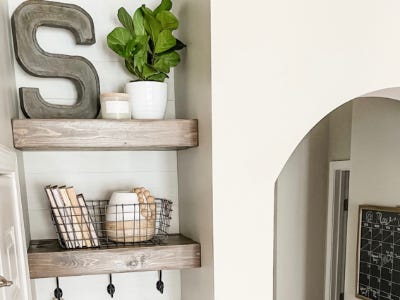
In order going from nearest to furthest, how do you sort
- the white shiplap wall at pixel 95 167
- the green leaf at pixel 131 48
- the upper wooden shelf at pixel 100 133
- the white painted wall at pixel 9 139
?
the white painted wall at pixel 9 139 < the upper wooden shelf at pixel 100 133 < the green leaf at pixel 131 48 < the white shiplap wall at pixel 95 167

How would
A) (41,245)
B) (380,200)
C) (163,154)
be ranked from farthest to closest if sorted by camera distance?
(380,200) < (163,154) < (41,245)

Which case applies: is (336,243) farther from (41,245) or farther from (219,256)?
(41,245)

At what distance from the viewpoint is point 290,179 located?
3.11m

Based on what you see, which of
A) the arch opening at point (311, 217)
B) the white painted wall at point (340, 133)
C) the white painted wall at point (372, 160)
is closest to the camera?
the white painted wall at point (372, 160)

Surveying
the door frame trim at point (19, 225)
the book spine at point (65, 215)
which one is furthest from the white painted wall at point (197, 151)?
the door frame trim at point (19, 225)

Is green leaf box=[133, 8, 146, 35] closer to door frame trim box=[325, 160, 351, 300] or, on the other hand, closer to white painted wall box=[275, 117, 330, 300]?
white painted wall box=[275, 117, 330, 300]

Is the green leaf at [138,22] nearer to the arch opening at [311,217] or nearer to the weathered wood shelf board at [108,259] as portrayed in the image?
the weathered wood shelf board at [108,259]

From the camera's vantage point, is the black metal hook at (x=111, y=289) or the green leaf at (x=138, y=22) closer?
the green leaf at (x=138, y=22)

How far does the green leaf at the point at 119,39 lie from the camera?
136cm

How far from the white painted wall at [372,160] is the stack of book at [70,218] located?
1.85 meters

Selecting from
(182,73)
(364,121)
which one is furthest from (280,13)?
(364,121)

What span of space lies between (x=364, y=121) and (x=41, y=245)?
6.94 feet

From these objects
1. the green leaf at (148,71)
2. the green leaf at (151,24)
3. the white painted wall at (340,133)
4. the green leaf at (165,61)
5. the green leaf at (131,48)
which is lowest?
the white painted wall at (340,133)

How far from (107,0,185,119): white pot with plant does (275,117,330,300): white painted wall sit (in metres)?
1.95
